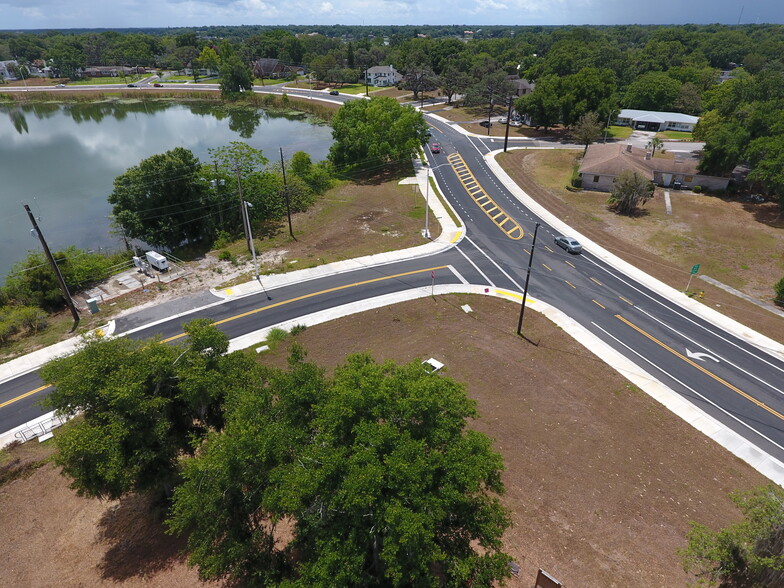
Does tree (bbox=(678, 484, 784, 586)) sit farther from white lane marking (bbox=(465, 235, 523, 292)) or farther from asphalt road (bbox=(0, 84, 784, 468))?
white lane marking (bbox=(465, 235, 523, 292))

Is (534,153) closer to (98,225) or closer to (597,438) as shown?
(597,438)

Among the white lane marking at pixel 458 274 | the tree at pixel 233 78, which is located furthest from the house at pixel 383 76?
the white lane marking at pixel 458 274

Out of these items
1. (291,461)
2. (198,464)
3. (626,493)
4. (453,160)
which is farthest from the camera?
(453,160)

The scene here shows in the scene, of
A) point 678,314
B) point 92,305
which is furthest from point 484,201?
point 92,305

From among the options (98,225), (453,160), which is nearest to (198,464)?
(98,225)

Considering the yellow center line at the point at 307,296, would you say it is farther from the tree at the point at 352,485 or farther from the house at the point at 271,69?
the house at the point at 271,69

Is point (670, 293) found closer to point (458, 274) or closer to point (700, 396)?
point (700, 396)
